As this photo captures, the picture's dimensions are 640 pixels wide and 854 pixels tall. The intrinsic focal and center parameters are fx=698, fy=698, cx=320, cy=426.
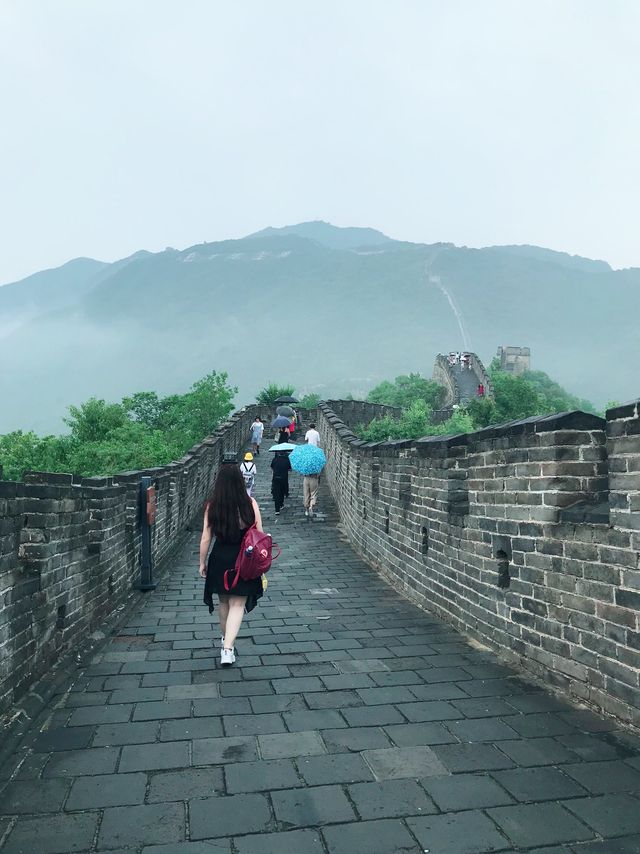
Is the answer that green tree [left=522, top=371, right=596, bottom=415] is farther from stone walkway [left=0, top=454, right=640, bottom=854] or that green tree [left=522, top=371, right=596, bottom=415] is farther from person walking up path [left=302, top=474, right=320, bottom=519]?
stone walkway [left=0, top=454, right=640, bottom=854]

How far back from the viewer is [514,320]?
627 ft

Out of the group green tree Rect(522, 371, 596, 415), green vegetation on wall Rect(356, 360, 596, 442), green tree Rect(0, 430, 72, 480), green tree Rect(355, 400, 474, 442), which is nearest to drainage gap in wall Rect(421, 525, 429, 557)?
green vegetation on wall Rect(356, 360, 596, 442)

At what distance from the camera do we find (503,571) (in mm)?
5070

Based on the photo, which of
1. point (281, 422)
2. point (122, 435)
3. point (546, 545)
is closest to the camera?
point (546, 545)

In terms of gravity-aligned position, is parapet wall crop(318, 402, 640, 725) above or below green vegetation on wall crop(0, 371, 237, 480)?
below

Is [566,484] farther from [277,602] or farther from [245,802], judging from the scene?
[277,602]

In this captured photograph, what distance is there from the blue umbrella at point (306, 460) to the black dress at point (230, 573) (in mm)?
7396

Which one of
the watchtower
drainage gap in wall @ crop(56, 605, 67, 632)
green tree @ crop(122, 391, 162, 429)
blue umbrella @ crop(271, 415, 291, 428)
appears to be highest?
the watchtower

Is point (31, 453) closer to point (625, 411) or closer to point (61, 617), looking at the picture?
point (61, 617)

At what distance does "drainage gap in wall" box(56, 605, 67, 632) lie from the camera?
500cm

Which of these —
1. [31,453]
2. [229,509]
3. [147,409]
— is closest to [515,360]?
[147,409]

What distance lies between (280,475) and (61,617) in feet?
29.3

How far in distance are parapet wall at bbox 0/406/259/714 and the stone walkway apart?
1.15ft

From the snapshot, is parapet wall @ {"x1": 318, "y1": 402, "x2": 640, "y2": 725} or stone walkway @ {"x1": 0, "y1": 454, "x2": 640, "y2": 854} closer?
stone walkway @ {"x1": 0, "y1": 454, "x2": 640, "y2": 854}
